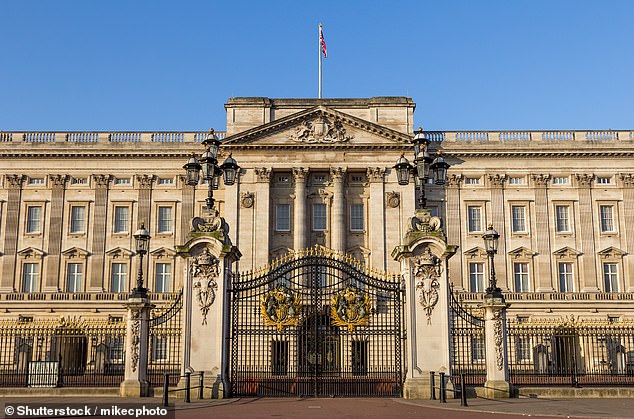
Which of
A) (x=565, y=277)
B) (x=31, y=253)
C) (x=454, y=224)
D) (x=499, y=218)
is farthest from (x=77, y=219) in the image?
(x=565, y=277)

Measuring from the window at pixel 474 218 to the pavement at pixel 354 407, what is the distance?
31.5 m

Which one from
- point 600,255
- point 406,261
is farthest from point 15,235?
point 600,255

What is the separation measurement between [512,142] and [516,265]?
380 inches

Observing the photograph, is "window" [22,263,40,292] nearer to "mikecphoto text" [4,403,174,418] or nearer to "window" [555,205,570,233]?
"mikecphoto text" [4,403,174,418]

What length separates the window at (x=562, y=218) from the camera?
55625mm

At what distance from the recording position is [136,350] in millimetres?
24078

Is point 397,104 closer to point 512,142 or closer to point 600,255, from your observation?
point 512,142

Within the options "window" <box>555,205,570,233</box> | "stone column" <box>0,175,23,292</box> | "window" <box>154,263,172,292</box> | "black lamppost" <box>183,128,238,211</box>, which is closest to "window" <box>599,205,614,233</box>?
"window" <box>555,205,570,233</box>

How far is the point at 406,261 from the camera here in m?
24.4

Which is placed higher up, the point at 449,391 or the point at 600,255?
the point at 600,255

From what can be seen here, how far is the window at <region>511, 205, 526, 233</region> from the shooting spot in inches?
2194

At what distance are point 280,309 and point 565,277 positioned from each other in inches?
1414

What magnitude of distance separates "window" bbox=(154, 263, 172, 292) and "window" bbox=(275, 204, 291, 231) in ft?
29.1

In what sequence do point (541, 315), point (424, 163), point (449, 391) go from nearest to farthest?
point (449, 391), point (424, 163), point (541, 315)
